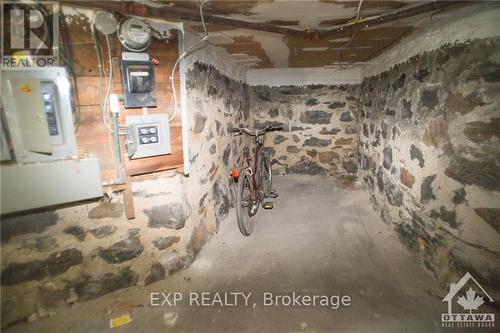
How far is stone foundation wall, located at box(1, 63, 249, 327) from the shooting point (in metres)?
1.45

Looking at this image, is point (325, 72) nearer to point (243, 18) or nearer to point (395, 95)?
point (395, 95)

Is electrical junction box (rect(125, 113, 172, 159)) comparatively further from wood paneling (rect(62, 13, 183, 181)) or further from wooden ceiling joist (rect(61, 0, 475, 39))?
wooden ceiling joist (rect(61, 0, 475, 39))

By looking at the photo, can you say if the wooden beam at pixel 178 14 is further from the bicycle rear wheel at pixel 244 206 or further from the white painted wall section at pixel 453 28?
the bicycle rear wheel at pixel 244 206

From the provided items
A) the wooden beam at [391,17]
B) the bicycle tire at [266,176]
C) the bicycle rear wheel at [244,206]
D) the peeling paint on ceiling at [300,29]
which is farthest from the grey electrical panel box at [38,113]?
the bicycle tire at [266,176]

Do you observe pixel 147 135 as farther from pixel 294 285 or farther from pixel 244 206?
pixel 294 285

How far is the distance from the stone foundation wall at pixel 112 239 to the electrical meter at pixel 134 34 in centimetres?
43

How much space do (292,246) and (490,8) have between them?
6.54 ft

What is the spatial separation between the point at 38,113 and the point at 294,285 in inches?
70.9

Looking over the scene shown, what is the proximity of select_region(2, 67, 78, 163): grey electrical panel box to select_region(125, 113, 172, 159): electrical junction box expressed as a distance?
11.7 inches

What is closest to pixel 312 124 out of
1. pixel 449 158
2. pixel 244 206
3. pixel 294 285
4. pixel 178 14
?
pixel 244 206

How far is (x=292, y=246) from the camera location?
7.49ft

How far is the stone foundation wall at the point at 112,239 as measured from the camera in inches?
57.2

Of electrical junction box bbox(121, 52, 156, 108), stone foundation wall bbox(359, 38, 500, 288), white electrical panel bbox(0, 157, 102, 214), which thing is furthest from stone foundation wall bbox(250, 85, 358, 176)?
white electrical panel bbox(0, 157, 102, 214)

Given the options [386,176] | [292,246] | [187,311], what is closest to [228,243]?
[292,246]
